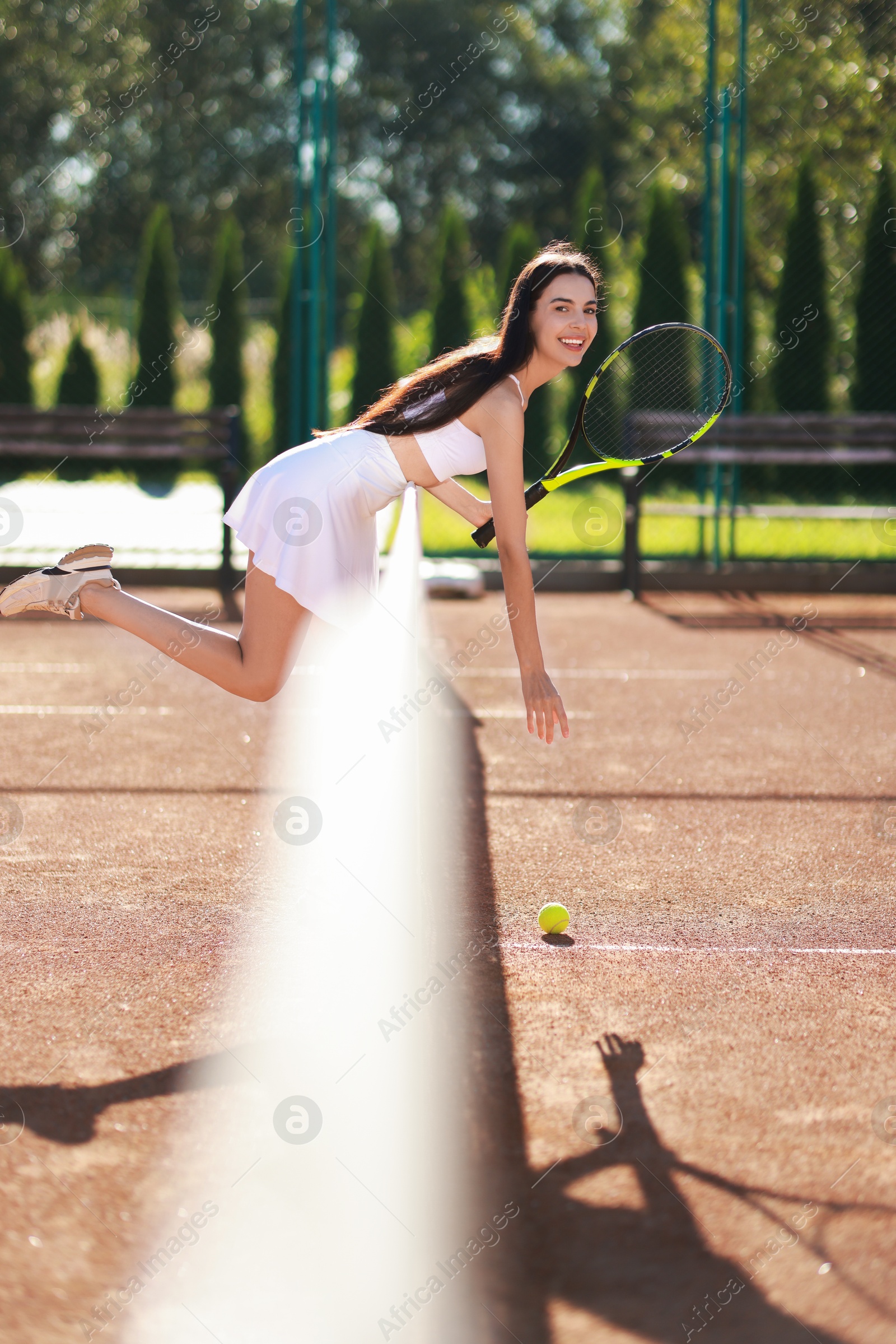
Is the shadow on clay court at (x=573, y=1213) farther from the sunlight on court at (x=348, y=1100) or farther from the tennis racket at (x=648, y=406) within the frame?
the tennis racket at (x=648, y=406)

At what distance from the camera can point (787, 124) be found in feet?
59.0

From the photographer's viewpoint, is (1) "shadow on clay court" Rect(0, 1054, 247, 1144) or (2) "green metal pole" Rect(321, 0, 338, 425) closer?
(1) "shadow on clay court" Rect(0, 1054, 247, 1144)

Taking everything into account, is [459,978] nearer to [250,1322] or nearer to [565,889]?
[565,889]

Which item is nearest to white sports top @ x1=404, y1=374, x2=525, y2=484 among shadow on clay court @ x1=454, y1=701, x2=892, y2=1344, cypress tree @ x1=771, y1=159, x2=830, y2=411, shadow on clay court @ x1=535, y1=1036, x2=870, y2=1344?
shadow on clay court @ x1=454, y1=701, x2=892, y2=1344

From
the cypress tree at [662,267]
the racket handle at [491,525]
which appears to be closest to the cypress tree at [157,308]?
the cypress tree at [662,267]

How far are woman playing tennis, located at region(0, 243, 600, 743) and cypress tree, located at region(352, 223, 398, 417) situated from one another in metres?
11.5

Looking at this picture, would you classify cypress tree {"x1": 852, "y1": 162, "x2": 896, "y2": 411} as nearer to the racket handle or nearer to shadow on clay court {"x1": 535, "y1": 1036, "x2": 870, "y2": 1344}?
the racket handle

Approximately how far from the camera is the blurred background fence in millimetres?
13023

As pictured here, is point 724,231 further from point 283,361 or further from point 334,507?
point 334,507

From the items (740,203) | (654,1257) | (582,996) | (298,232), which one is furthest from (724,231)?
(654,1257)

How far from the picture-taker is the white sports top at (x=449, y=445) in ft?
13.2

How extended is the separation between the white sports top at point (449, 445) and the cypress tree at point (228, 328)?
1366 cm

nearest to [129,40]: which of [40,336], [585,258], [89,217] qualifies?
[89,217]

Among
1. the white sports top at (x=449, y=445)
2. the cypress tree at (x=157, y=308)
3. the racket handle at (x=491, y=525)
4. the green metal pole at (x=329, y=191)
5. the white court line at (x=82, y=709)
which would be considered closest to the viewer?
the white sports top at (x=449, y=445)
